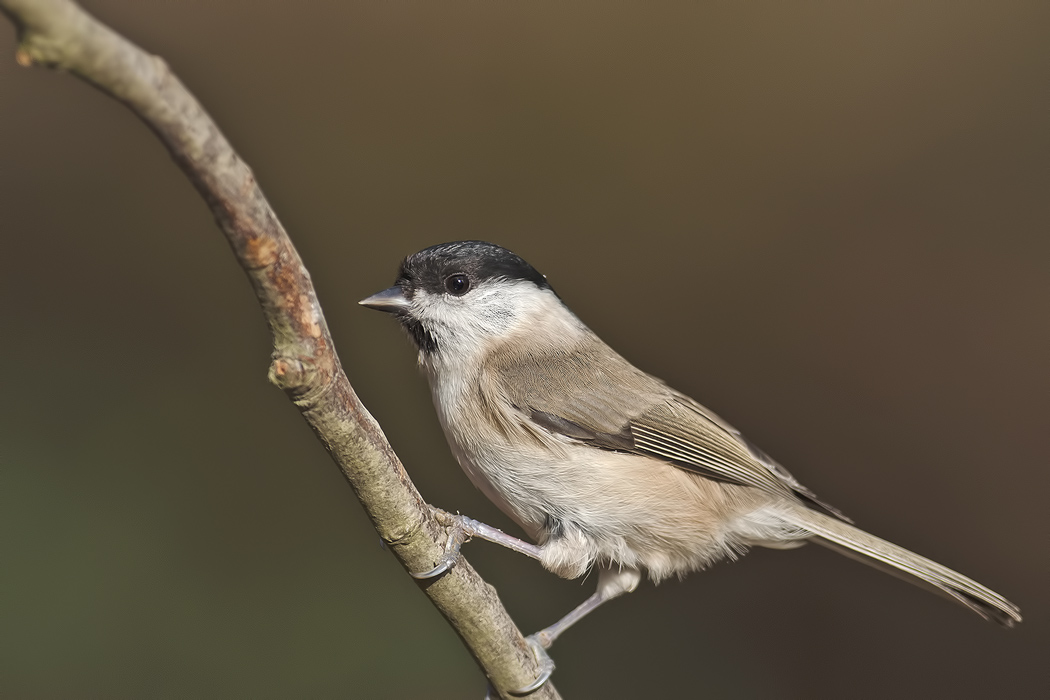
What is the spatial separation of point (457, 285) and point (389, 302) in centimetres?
17

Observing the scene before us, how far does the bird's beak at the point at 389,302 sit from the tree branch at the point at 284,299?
0.66 metres

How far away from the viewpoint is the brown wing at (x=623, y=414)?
1825 mm

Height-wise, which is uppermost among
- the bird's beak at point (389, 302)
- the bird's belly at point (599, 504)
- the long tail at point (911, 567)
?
the bird's beak at point (389, 302)

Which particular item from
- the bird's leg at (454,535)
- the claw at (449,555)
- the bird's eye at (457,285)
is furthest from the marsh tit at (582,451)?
the claw at (449,555)

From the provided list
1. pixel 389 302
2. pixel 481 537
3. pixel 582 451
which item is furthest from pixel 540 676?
pixel 389 302

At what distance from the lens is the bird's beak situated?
1.87 m

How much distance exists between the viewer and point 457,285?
1.92 m

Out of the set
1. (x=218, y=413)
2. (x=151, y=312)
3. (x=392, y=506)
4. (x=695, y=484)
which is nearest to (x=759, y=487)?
(x=695, y=484)

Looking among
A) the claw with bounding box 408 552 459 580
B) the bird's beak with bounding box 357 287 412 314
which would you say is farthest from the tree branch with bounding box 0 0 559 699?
the bird's beak with bounding box 357 287 412 314

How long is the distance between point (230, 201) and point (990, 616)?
1.88m

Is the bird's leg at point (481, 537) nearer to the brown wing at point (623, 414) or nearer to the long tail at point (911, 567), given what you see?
the brown wing at point (623, 414)

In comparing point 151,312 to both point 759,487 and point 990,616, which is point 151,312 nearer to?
point 759,487

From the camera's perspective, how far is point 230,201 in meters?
0.89

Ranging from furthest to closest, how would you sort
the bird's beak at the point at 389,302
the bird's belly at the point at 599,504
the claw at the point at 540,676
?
the bird's beak at the point at 389,302, the bird's belly at the point at 599,504, the claw at the point at 540,676
